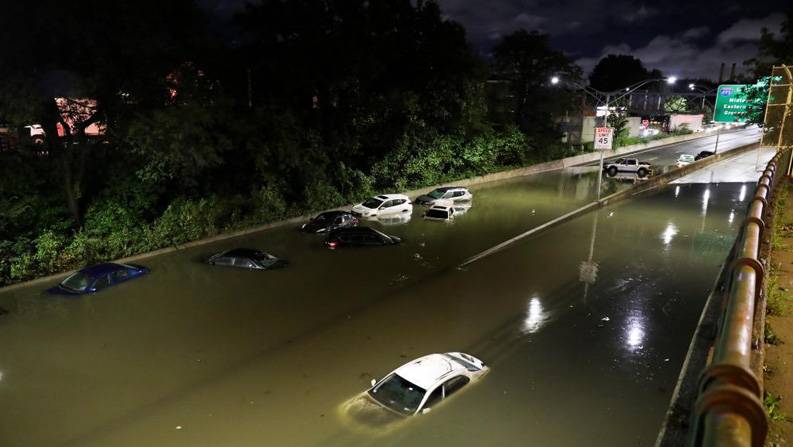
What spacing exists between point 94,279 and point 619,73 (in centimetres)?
12300

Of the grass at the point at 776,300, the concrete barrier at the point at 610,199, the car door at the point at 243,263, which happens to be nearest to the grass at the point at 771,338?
the grass at the point at 776,300

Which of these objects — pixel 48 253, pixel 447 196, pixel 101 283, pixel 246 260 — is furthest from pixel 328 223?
pixel 48 253

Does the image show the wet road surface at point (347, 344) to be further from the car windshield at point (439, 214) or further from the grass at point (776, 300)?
the car windshield at point (439, 214)

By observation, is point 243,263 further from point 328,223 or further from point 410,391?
point 410,391

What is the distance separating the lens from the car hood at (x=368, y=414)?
10.1 m

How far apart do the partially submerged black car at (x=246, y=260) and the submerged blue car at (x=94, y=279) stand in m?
3.02

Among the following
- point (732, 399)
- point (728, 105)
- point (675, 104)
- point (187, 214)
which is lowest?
point (187, 214)

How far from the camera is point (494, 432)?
32.7 ft

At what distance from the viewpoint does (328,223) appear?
82.4 ft

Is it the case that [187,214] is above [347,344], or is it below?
above

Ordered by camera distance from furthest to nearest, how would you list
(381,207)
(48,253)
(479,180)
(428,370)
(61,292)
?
1. (479,180)
2. (381,207)
3. (48,253)
4. (61,292)
5. (428,370)

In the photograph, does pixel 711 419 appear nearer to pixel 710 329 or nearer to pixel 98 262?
pixel 710 329

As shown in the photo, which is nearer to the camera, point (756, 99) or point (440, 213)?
point (756, 99)

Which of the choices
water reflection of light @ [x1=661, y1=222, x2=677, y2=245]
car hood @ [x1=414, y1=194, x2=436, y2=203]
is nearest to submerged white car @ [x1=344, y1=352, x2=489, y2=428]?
water reflection of light @ [x1=661, y1=222, x2=677, y2=245]
